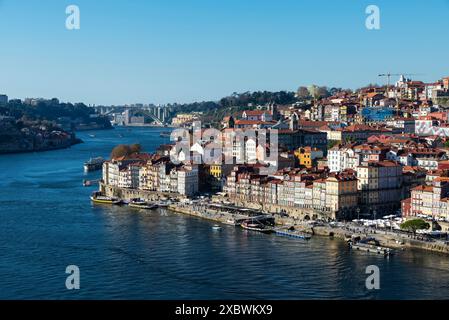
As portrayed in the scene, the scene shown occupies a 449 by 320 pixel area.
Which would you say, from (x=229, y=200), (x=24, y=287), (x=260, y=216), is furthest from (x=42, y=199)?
(x=24, y=287)

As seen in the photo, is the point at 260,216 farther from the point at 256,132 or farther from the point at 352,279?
the point at 256,132

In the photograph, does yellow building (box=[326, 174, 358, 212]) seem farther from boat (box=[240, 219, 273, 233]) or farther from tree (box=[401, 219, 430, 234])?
tree (box=[401, 219, 430, 234])

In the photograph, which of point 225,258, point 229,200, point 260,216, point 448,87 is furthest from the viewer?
point 448,87

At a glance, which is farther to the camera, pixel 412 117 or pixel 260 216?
pixel 412 117

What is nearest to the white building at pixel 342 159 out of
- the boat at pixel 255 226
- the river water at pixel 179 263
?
the boat at pixel 255 226

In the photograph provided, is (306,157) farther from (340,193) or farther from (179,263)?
(179,263)

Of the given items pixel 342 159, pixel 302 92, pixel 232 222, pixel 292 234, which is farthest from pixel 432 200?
pixel 302 92

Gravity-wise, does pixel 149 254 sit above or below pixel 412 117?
below

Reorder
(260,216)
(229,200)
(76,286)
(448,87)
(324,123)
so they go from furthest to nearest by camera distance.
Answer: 1. (448,87)
2. (324,123)
3. (229,200)
4. (260,216)
5. (76,286)
